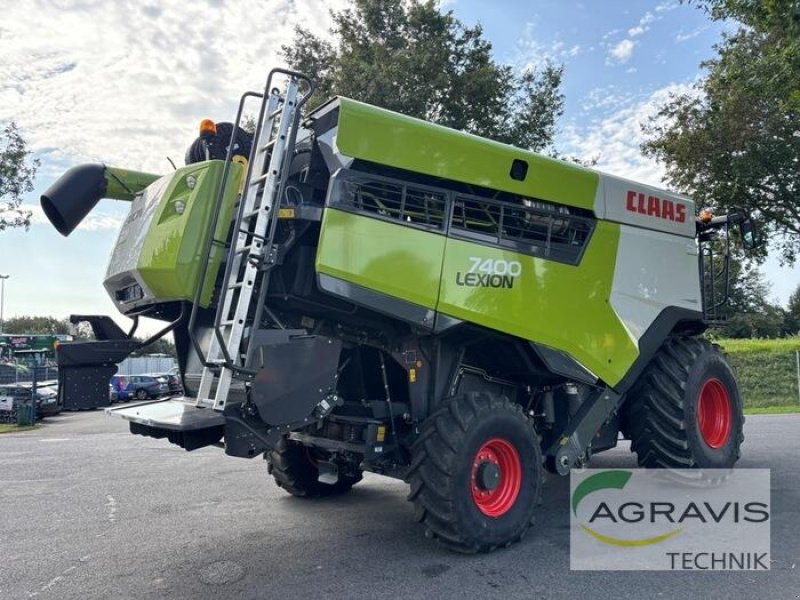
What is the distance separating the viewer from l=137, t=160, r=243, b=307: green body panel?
421cm

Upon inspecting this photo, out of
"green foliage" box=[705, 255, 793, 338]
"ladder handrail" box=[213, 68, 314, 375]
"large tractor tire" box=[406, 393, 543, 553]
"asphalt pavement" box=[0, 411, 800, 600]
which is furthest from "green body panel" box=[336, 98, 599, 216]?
"green foliage" box=[705, 255, 793, 338]

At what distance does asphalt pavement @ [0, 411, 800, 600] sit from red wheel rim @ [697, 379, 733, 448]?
2.24 feet

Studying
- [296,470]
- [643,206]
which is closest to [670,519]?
[643,206]

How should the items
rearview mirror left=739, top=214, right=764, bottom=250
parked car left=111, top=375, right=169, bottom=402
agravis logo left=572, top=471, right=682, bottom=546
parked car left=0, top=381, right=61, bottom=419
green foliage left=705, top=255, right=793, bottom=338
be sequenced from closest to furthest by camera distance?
agravis logo left=572, top=471, right=682, bottom=546
rearview mirror left=739, top=214, right=764, bottom=250
parked car left=0, top=381, right=61, bottom=419
parked car left=111, top=375, right=169, bottom=402
green foliage left=705, top=255, right=793, bottom=338

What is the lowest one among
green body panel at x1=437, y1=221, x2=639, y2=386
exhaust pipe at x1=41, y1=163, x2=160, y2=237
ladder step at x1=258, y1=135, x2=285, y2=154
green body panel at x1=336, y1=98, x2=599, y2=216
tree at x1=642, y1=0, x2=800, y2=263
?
green body panel at x1=437, y1=221, x2=639, y2=386

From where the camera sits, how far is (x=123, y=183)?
5141 millimetres

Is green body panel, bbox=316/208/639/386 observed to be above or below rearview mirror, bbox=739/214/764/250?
below

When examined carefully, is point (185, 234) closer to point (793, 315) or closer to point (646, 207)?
point (646, 207)

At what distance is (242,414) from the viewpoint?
3967 millimetres

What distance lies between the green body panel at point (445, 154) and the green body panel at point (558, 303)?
49cm

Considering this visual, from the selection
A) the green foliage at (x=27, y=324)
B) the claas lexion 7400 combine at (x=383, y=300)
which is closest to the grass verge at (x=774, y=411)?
the claas lexion 7400 combine at (x=383, y=300)

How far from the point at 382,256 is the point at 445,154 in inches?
35.9

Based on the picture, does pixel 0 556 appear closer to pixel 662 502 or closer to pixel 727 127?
pixel 662 502

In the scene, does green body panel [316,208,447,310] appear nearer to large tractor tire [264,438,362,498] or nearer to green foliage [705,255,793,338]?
large tractor tire [264,438,362,498]
